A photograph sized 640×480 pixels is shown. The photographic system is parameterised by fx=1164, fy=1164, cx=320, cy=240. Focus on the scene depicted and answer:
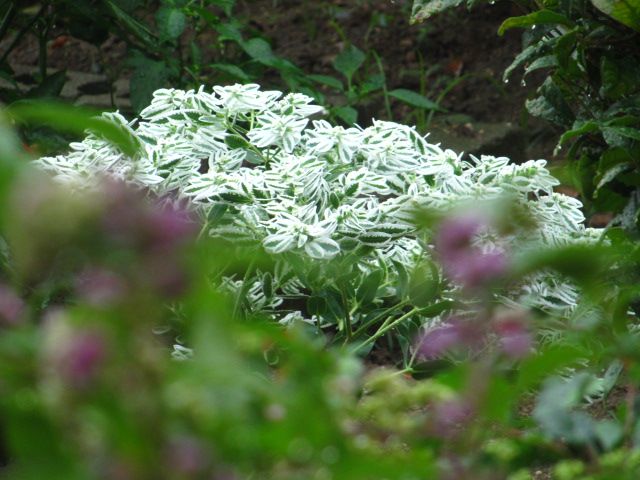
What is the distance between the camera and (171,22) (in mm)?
3596

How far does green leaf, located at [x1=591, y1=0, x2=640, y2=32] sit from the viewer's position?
2357 mm

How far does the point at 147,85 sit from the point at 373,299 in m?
1.57

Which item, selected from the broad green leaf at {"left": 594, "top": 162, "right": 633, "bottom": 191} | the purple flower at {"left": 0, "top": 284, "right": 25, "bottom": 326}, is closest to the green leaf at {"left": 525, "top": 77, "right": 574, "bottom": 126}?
the broad green leaf at {"left": 594, "top": 162, "right": 633, "bottom": 191}

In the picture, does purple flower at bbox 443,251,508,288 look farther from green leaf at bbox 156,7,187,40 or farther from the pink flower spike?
green leaf at bbox 156,7,187,40

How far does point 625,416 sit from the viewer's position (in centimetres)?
114

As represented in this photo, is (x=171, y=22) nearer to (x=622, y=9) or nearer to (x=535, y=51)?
(x=535, y=51)

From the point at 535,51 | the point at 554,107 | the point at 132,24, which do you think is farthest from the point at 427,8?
the point at 132,24

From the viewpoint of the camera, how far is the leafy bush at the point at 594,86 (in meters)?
2.44

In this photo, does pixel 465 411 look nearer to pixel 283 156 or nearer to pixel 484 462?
pixel 484 462

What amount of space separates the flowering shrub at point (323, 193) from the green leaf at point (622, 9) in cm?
35

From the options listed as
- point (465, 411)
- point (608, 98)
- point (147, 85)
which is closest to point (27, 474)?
point (465, 411)

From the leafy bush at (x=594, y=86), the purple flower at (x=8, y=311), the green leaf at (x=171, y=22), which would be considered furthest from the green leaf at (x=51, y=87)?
the purple flower at (x=8, y=311)

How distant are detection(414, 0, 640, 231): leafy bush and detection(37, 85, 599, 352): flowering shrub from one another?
0.86ft

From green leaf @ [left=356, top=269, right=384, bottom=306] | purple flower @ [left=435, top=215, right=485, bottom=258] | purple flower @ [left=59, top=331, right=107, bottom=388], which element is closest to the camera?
purple flower @ [left=59, top=331, right=107, bottom=388]
